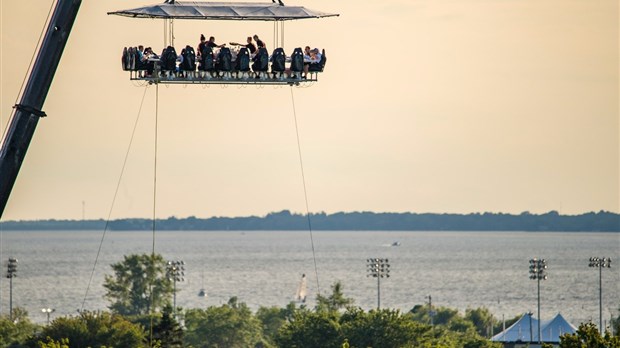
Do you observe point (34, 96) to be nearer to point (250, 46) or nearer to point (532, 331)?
point (250, 46)

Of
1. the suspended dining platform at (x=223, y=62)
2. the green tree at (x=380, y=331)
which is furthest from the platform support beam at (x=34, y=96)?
the green tree at (x=380, y=331)

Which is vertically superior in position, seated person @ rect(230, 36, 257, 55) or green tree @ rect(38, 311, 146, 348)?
seated person @ rect(230, 36, 257, 55)

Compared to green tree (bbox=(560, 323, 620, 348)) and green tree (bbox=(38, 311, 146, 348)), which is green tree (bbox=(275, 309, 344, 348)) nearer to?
green tree (bbox=(38, 311, 146, 348))

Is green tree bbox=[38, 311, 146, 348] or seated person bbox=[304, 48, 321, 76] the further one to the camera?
green tree bbox=[38, 311, 146, 348]

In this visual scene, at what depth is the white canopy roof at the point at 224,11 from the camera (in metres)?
42.8

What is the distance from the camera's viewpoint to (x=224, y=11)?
43.6 metres

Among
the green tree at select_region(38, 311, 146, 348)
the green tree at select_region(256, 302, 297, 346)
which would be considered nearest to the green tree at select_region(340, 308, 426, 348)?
the green tree at select_region(38, 311, 146, 348)

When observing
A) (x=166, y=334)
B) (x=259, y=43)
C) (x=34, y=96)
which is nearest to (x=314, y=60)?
(x=259, y=43)

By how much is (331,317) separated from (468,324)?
60571mm

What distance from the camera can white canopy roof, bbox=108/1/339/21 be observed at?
42.8 m

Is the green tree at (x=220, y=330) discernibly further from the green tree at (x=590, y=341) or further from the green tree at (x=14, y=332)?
the green tree at (x=590, y=341)

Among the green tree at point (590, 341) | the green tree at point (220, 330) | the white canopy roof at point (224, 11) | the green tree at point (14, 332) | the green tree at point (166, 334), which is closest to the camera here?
the white canopy roof at point (224, 11)

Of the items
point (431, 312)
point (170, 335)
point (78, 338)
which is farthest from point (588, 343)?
point (431, 312)

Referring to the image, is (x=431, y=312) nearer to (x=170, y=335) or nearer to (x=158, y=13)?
(x=170, y=335)
